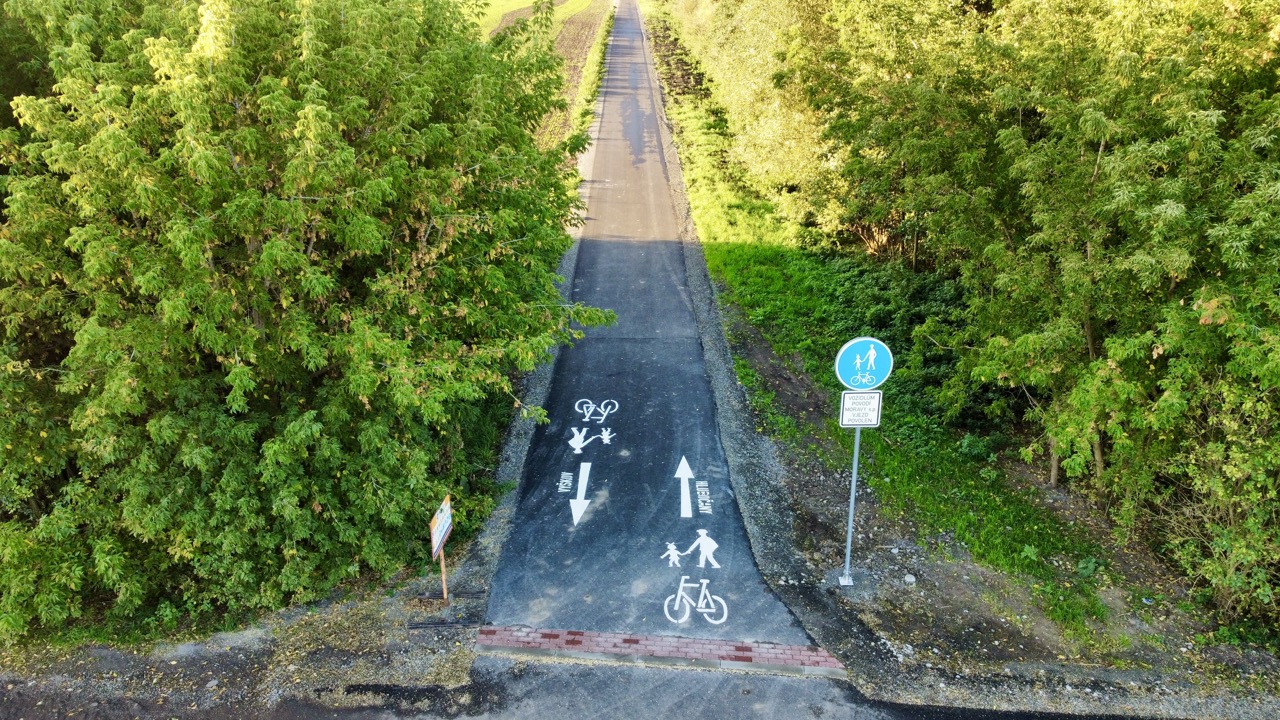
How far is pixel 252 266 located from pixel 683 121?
28992 millimetres

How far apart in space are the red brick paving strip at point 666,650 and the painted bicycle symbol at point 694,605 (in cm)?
40

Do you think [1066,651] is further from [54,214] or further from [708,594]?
[54,214]

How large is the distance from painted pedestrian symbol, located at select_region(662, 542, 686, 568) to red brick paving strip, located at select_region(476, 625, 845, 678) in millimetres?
1429

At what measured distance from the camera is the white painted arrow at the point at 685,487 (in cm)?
1191

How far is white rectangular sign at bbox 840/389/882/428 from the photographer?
10109 mm

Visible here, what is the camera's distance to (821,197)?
20594 millimetres

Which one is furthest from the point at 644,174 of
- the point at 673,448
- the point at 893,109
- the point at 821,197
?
the point at 673,448

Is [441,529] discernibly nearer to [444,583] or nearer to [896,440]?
[444,583]

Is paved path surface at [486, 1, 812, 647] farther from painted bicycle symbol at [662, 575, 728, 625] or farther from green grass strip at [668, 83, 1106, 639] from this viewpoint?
green grass strip at [668, 83, 1106, 639]

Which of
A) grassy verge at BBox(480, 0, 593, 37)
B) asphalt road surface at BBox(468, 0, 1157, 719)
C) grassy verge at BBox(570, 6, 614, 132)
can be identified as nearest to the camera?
asphalt road surface at BBox(468, 0, 1157, 719)

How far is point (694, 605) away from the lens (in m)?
9.96

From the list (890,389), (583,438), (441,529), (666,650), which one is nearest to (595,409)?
(583,438)

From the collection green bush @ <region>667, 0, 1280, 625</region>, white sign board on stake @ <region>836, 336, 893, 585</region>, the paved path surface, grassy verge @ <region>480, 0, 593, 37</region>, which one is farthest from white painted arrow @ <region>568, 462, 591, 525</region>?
grassy verge @ <region>480, 0, 593, 37</region>

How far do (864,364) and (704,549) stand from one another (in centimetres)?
358
